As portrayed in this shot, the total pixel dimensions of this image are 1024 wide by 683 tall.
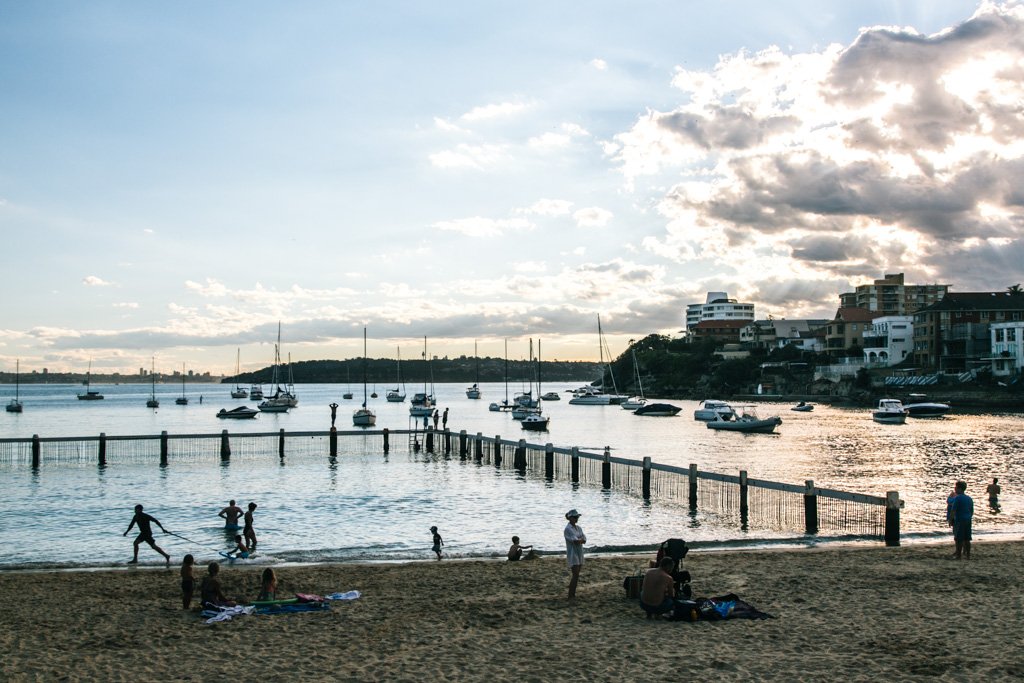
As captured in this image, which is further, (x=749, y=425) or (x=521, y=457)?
(x=749, y=425)

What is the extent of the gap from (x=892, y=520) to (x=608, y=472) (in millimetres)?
19089

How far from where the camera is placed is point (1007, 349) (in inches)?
5167

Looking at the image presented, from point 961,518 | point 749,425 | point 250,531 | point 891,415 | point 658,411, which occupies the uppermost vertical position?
point 961,518

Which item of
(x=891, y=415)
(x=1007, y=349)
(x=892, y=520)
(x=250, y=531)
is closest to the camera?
(x=892, y=520)

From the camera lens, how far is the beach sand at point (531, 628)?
13914mm

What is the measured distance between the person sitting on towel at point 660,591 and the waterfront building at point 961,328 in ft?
459

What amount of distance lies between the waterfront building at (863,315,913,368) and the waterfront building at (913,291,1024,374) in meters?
4.74

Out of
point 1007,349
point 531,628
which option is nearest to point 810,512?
point 531,628

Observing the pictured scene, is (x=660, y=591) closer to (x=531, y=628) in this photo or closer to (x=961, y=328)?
(x=531, y=628)

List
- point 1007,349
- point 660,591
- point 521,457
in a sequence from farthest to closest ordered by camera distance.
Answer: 1. point 1007,349
2. point 521,457
3. point 660,591

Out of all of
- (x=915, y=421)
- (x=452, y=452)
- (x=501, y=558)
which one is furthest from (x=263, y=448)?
(x=915, y=421)

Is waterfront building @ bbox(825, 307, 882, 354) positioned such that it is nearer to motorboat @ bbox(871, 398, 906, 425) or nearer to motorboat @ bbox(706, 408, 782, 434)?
motorboat @ bbox(871, 398, 906, 425)

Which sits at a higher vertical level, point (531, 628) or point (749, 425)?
point (531, 628)

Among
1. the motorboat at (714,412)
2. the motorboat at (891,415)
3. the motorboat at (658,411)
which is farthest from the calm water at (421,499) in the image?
the motorboat at (658,411)
